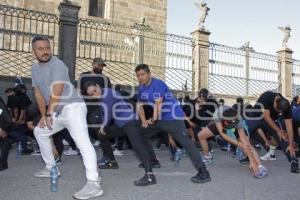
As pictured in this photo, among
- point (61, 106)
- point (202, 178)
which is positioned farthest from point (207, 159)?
point (61, 106)

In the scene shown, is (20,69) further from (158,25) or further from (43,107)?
(43,107)

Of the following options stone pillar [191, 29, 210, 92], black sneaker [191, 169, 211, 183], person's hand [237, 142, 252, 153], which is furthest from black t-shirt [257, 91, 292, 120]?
stone pillar [191, 29, 210, 92]

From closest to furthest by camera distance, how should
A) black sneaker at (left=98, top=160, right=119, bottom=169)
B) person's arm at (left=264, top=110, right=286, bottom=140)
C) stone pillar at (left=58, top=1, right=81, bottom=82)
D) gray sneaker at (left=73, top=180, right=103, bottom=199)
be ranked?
gray sneaker at (left=73, top=180, right=103, bottom=199) < black sneaker at (left=98, top=160, right=119, bottom=169) < person's arm at (left=264, top=110, right=286, bottom=140) < stone pillar at (left=58, top=1, right=81, bottom=82)

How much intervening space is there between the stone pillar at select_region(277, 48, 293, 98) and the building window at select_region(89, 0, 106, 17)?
32.8ft

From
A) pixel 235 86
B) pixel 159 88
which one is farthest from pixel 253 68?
pixel 159 88

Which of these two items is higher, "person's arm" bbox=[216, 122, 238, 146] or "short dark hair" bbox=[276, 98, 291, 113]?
"short dark hair" bbox=[276, 98, 291, 113]

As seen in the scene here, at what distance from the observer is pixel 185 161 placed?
8.24 m

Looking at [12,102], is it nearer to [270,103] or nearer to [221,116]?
[221,116]

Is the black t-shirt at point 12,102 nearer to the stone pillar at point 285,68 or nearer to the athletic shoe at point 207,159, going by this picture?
the athletic shoe at point 207,159

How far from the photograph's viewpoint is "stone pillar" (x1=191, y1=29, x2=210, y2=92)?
679 inches

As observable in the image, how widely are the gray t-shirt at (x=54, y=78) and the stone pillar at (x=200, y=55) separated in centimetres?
A: 1271

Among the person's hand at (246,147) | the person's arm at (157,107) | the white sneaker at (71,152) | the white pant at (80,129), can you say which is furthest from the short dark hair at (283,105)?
the white sneaker at (71,152)

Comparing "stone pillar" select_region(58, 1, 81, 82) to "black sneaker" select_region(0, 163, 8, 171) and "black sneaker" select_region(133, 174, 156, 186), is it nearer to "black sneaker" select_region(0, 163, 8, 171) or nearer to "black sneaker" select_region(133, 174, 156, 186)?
"black sneaker" select_region(0, 163, 8, 171)

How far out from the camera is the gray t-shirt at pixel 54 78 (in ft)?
15.8
